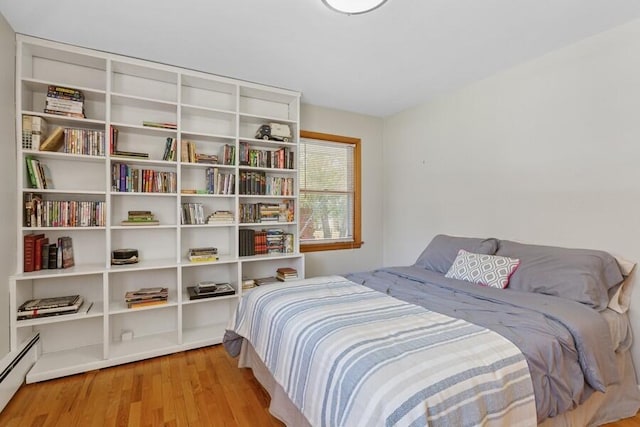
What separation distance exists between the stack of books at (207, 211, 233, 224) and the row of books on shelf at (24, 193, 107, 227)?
Result: 811 mm

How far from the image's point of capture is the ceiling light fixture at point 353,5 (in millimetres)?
1642

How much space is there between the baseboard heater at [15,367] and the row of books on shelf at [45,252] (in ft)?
1.77

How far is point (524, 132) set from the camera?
2.49 meters

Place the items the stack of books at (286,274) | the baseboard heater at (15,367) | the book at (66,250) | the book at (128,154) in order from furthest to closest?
1. the stack of books at (286,274)
2. the book at (128,154)
3. the book at (66,250)
4. the baseboard heater at (15,367)

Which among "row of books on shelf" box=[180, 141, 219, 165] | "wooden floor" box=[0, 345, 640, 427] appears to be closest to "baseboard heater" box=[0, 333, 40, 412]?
"wooden floor" box=[0, 345, 640, 427]

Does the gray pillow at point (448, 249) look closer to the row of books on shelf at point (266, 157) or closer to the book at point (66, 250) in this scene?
the row of books on shelf at point (266, 157)

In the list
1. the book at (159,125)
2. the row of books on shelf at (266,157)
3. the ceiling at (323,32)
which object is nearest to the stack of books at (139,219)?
the book at (159,125)

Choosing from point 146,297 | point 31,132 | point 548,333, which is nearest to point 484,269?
point 548,333

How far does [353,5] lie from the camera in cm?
167

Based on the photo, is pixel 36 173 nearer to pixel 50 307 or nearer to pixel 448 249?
pixel 50 307

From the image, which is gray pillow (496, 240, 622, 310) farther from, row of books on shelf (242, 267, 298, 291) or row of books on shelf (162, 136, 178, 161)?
row of books on shelf (162, 136, 178, 161)

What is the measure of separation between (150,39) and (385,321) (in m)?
2.47

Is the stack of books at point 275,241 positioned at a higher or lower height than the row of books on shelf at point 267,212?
lower

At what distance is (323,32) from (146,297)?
246cm
